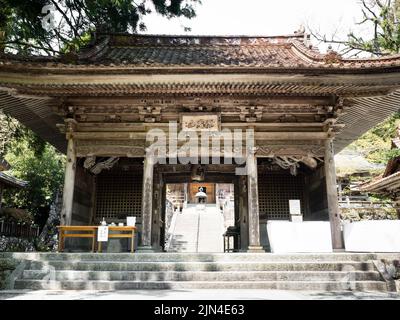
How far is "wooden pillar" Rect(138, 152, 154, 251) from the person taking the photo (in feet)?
29.9

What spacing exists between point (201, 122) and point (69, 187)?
432cm

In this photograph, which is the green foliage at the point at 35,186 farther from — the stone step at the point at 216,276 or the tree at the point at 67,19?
the stone step at the point at 216,276

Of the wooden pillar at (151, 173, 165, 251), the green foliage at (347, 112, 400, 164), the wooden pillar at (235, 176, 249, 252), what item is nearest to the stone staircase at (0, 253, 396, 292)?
the wooden pillar at (235, 176, 249, 252)

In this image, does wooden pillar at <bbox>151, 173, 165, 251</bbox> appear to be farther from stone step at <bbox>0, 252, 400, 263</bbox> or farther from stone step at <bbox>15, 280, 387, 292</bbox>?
stone step at <bbox>15, 280, 387, 292</bbox>

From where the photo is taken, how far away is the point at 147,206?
9.47 metres

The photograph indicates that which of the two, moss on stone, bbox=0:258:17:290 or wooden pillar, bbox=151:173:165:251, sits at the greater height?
wooden pillar, bbox=151:173:165:251

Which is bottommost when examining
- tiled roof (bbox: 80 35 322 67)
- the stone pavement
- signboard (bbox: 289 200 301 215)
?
the stone pavement

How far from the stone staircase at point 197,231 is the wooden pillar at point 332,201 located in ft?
28.1

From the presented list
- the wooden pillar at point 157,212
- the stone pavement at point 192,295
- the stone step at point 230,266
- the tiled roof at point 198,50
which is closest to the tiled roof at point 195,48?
the tiled roof at point 198,50

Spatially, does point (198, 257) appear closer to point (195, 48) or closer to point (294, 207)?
point (294, 207)

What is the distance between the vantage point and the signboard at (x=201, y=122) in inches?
388

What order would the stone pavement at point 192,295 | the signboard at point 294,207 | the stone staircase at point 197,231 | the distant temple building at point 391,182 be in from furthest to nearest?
Result: 1. the stone staircase at point 197,231
2. the distant temple building at point 391,182
3. the signboard at point 294,207
4. the stone pavement at point 192,295

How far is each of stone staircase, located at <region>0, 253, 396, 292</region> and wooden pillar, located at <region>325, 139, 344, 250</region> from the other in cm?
191

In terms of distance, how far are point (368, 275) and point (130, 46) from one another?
38.1ft
